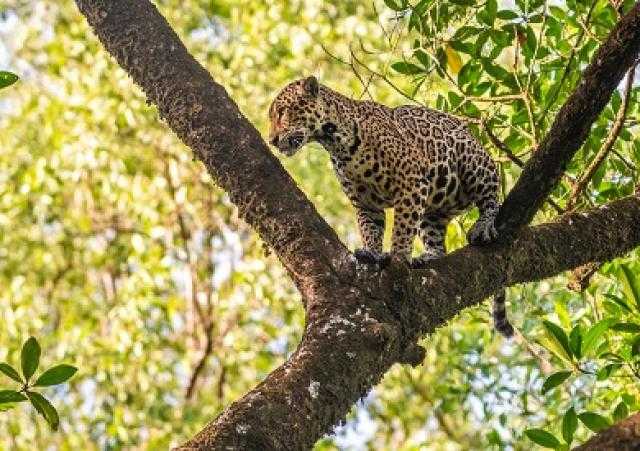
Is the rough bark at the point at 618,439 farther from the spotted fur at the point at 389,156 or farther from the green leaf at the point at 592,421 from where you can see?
the spotted fur at the point at 389,156

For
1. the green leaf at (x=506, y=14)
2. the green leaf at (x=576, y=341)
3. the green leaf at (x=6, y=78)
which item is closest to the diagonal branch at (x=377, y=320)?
the green leaf at (x=576, y=341)

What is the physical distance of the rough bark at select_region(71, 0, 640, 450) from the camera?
2871mm

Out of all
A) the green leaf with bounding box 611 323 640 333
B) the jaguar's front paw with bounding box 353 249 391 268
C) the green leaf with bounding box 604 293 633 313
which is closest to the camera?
the jaguar's front paw with bounding box 353 249 391 268

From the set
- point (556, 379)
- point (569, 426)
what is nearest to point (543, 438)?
point (569, 426)

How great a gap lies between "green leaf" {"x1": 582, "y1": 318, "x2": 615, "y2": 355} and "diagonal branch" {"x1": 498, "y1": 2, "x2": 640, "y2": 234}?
0.46m

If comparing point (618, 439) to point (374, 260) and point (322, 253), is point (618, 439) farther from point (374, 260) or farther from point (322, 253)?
point (322, 253)

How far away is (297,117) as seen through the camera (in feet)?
17.4

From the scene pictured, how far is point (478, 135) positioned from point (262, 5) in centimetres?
653

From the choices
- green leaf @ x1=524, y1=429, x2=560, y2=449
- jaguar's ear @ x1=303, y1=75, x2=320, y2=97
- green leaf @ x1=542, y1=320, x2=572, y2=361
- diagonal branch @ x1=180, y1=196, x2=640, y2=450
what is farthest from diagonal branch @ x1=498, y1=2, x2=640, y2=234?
jaguar's ear @ x1=303, y1=75, x2=320, y2=97

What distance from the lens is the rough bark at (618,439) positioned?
95.9 inches

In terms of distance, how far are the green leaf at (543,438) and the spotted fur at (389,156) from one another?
1.34 m

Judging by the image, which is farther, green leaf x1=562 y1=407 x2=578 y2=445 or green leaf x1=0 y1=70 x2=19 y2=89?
green leaf x1=562 y1=407 x2=578 y2=445

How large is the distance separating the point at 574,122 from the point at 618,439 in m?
1.62

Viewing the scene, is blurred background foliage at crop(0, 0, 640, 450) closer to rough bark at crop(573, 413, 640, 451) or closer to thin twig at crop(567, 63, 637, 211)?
thin twig at crop(567, 63, 637, 211)
